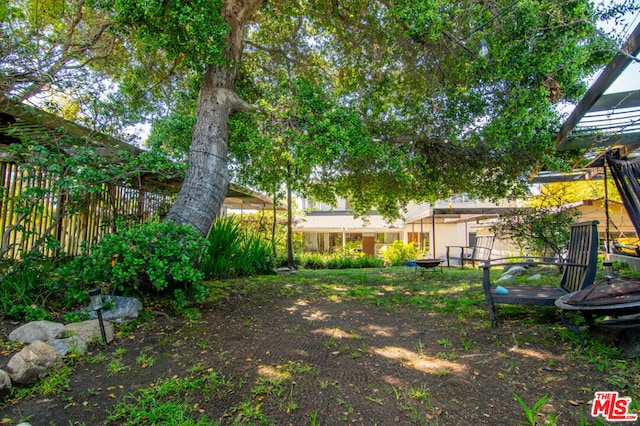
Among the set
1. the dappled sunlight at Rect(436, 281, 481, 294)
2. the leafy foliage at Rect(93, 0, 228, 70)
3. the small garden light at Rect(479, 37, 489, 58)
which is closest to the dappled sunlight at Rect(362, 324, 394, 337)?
the dappled sunlight at Rect(436, 281, 481, 294)

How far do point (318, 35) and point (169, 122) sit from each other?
410 cm

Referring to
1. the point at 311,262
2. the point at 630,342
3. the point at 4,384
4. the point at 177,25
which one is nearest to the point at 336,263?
the point at 311,262

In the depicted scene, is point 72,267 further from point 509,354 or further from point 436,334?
point 509,354

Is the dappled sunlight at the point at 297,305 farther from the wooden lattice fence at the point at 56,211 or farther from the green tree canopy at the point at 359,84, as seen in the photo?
the wooden lattice fence at the point at 56,211

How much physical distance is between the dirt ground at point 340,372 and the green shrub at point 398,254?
9477 mm

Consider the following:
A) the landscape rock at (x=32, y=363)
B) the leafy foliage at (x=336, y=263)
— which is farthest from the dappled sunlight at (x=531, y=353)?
the leafy foliage at (x=336, y=263)

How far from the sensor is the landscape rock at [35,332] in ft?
8.75

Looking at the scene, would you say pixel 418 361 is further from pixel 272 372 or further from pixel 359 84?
pixel 359 84

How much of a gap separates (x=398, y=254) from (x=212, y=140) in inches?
412

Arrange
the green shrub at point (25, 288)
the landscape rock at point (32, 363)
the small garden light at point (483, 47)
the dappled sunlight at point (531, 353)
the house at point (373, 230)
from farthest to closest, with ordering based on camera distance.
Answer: the house at point (373, 230) → the small garden light at point (483, 47) → the green shrub at point (25, 288) → the dappled sunlight at point (531, 353) → the landscape rock at point (32, 363)

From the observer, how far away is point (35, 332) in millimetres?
2729

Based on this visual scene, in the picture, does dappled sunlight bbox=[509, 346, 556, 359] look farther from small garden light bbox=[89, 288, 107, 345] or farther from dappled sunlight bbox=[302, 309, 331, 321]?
small garden light bbox=[89, 288, 107, 345]

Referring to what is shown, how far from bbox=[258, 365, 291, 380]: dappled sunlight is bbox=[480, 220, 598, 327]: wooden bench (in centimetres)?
225

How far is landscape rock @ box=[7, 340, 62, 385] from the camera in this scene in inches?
84.7
